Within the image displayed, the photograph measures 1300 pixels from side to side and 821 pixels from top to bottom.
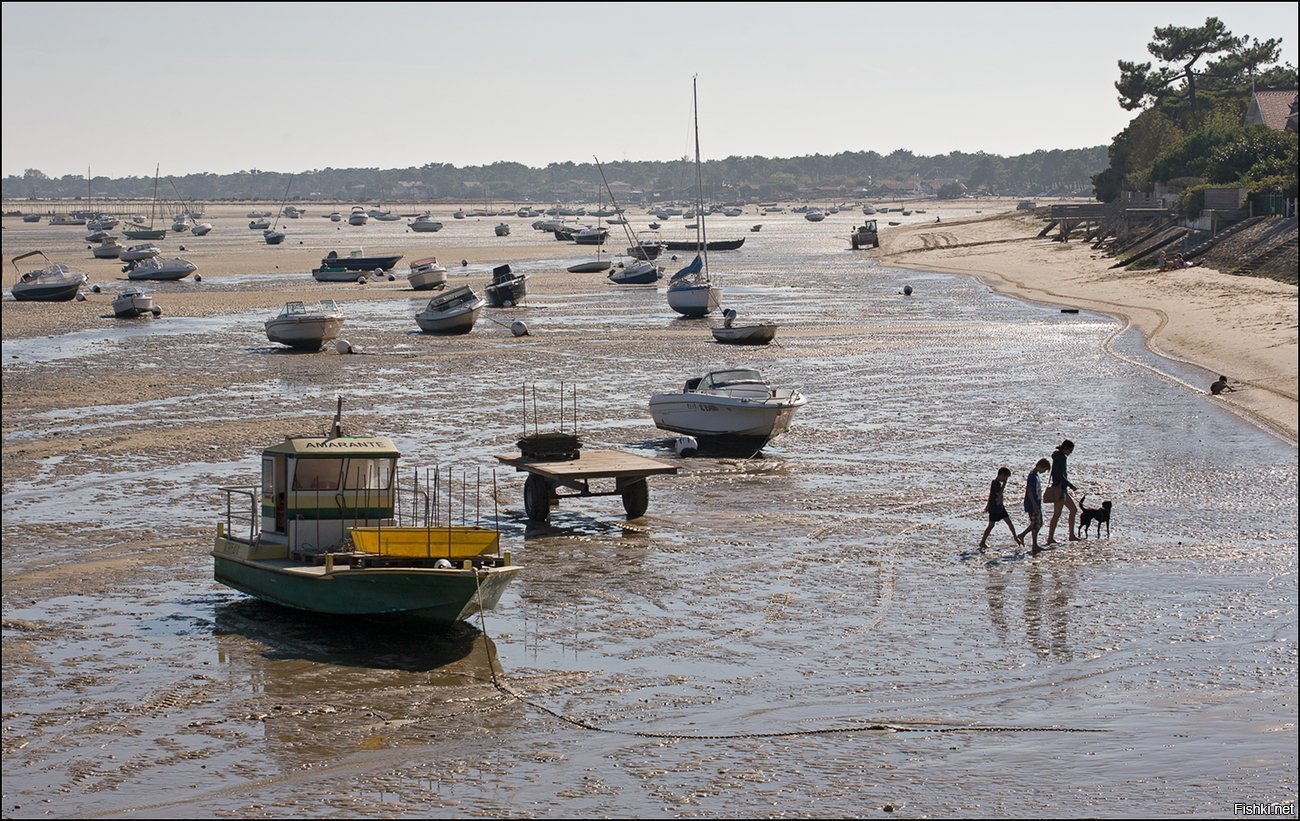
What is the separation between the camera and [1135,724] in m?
15.9

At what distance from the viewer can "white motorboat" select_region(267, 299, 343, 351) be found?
2194 inches

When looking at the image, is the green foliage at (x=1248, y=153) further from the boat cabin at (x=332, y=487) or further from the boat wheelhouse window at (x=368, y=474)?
the boat cabin at (x=332, y=487)

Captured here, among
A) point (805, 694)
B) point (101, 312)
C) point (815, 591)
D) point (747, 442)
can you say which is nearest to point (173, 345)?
point (101, 312)

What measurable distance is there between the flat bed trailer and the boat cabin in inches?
213

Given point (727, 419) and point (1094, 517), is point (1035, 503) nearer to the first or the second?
point (1094, 517)

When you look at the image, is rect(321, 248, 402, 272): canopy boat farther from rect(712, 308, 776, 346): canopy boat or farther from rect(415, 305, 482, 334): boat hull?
rect(712, 308, 776, 346): canopy boat

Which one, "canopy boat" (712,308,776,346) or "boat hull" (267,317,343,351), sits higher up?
"boat hull" (267,317,343,351)

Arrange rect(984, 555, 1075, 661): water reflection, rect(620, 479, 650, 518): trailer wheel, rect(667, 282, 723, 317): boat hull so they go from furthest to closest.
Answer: rect(667, 282, 723, 317): boat hull < rect(620, 479, 650, 518): trailer wheel < rect(984, 555, 1075, 661): water reflection

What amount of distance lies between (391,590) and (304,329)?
37.9 metres

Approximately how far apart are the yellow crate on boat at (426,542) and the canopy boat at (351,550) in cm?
1

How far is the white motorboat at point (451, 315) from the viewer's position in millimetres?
62375

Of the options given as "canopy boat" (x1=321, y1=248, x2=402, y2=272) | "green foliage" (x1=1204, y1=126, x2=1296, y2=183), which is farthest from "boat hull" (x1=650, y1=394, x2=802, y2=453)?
"canopy boat" (x1=321, y1=248, x2=402, y2=272)

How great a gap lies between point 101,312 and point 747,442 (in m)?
48.0

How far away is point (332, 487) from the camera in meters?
20.9
